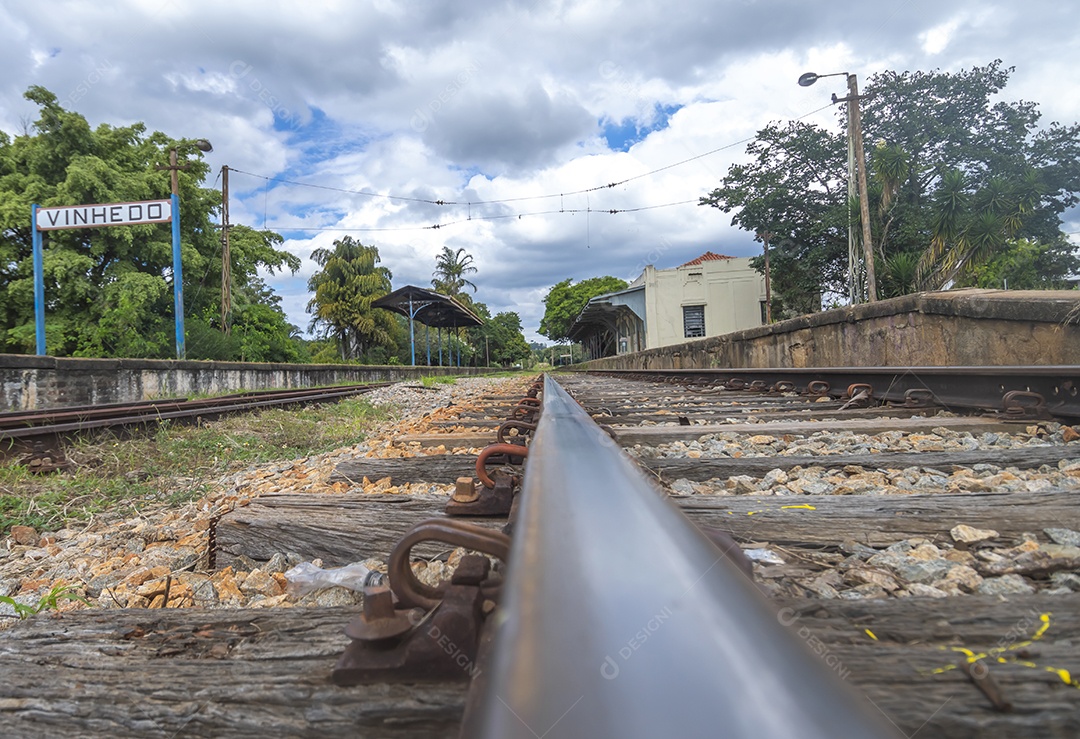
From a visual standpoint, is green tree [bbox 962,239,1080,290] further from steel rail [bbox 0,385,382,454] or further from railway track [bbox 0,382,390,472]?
railway track [bbox 0,382,390,472]

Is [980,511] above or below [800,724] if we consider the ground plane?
below

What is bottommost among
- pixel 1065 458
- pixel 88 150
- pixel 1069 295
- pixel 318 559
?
pixel 318 559

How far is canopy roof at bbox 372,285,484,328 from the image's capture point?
2409 cm

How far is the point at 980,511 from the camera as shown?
3.79ft

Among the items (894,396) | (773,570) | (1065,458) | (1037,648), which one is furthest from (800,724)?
(894,396)

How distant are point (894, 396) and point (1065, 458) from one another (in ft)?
5.93

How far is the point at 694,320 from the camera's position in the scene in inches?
1219

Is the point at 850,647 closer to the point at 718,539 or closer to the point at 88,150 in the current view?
the point at 718,539

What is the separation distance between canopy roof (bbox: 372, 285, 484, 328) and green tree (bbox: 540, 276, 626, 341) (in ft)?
119

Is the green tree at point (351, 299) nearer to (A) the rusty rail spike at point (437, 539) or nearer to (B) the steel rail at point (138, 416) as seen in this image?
(B) the steel rail at point (138, 416)

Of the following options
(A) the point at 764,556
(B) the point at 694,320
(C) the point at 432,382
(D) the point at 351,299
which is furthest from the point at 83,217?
(D) the point at 351,299

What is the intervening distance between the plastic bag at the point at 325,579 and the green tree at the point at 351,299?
42.3 meters

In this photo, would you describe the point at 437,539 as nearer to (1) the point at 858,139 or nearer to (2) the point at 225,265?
(1) the point at 858,139

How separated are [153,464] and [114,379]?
14.3 ft
